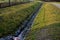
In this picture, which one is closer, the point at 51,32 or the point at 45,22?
the point at 51,32

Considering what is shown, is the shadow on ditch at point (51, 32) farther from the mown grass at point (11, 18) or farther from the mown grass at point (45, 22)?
the mown grass at point (11, 18)

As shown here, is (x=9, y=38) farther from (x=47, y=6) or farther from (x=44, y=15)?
(x=47, y=6)

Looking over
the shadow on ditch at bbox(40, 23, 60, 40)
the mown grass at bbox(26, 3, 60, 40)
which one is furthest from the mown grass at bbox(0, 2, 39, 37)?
the shadow on ditch at bbox(40, 23, 60, 40)

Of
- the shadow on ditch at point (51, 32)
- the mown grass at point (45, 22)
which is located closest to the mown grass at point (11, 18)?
the mown grass at point (45, 22)

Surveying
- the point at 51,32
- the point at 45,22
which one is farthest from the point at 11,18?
the point at 51,32

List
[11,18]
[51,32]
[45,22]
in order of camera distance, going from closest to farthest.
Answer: [51,32] → [45,22] → [11,18]

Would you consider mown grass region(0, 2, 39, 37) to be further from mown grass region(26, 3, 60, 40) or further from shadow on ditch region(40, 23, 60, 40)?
shadow on ditch region(40, 23, 60, 40)

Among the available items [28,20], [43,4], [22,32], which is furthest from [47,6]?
[22,32]

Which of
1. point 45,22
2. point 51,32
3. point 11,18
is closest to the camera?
point 51,32

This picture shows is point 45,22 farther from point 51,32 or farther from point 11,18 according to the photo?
point 11,18
